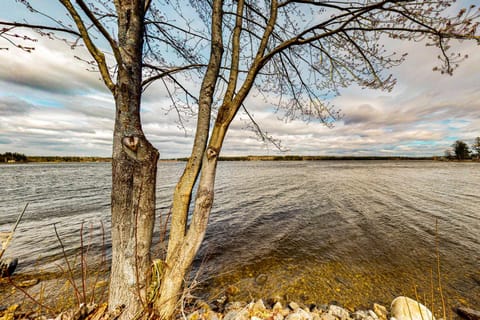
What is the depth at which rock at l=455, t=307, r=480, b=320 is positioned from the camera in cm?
380

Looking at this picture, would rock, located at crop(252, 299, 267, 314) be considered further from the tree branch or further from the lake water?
the tree branch

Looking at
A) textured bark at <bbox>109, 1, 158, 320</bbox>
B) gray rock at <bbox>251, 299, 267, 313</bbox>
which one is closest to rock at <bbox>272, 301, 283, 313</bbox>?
gray rock at <bbox>251, 299, 267, 313</bbox>

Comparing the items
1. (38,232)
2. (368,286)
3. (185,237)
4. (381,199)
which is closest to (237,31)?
(185,237)

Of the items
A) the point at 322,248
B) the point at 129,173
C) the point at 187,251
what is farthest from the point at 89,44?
the point at 322,248

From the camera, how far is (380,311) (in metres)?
3.94

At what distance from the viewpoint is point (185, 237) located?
2625 mm

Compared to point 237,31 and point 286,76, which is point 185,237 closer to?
point 237,31

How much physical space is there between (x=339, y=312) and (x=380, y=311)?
0.93m

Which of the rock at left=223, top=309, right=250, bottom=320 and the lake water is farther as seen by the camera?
the lake water

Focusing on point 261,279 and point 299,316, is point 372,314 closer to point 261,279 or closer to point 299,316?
point 299,316

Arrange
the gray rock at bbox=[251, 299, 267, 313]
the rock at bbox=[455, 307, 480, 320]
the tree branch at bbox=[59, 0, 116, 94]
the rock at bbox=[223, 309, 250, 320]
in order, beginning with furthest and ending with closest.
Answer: the rock at bbox=[455, 307, 480, 320] < the gray rock at bbox=[251, 299, 267, 313] < the rock at bbox=[223, 309, 250, 320] < the tree branch at bbox=[59, 0, 116, 94]

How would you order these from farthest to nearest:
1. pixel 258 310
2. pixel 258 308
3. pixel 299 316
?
pixel 258 308, pixel 258 310, pixel 299 316

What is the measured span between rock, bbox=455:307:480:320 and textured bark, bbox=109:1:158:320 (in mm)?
6142

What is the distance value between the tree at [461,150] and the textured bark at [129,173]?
4862 inches
